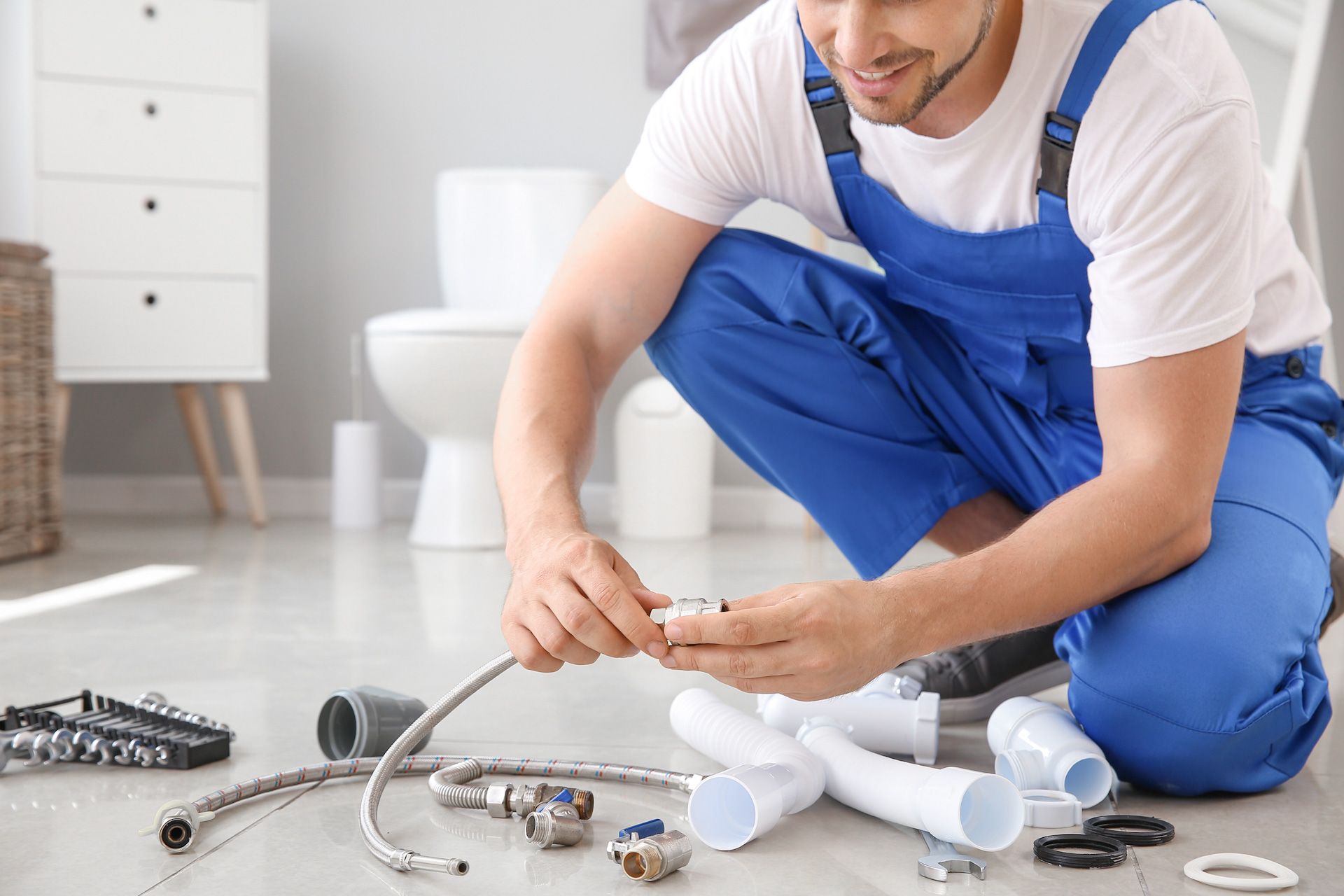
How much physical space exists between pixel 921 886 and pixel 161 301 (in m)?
2.36

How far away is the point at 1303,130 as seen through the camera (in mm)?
2213

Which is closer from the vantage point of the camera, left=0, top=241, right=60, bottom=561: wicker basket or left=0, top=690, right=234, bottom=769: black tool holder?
left=0, top=690, right=234, bottom=769: black tool holder

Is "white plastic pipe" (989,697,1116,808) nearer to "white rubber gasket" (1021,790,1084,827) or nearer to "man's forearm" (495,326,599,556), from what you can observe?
"white rubber gasket" (1021,790,1084,827)

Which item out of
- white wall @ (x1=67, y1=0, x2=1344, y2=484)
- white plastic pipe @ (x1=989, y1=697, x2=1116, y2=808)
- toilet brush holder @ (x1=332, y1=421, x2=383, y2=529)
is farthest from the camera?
white wall @ (x1=67, y1=0, x2=1344, y2=484)

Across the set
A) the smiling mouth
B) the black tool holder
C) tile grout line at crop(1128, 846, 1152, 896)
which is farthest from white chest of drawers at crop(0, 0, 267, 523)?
tile grout line at crop(1128, 846, 1152, 896)

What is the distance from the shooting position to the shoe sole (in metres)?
1.30

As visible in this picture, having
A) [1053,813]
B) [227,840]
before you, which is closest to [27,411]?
[227,840]

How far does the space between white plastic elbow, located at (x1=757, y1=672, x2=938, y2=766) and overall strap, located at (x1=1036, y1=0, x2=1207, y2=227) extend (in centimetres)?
46

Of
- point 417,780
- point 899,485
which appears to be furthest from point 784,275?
point 417,780

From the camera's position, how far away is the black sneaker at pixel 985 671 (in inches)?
51.4

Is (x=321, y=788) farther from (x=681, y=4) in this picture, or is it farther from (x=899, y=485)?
(x=681, y=4)

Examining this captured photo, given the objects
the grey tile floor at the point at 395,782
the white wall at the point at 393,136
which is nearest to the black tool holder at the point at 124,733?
the grey tile floor at the point at 395,782

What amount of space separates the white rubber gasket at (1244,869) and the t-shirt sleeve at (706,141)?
711mm

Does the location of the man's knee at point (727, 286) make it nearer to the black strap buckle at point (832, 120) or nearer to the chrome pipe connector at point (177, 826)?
the black strap buckle at point (832, 120)
